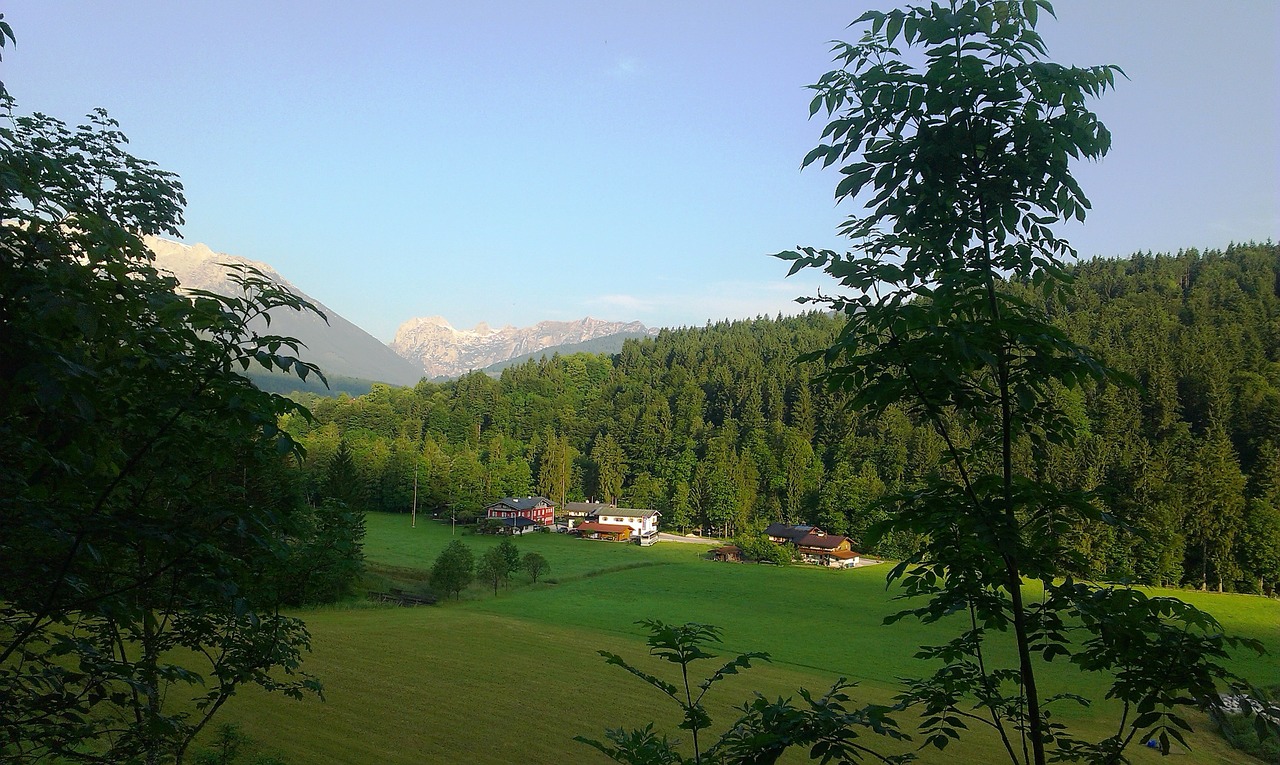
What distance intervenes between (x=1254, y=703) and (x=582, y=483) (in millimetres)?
88309

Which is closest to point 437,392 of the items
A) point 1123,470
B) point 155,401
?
point 1123,470

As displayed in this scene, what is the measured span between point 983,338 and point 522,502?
73.3 meters

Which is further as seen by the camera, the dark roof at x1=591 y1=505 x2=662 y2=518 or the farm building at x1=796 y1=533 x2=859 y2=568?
the dark roof at x1=591 y1=505 x2=662 y2=518

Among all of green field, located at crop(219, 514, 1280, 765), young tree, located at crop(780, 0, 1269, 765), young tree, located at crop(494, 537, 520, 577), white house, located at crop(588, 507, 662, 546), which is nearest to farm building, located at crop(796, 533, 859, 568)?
green field, located at crop(219, 514, 1280, 765)

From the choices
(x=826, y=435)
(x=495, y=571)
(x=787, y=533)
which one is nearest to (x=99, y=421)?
(x=495, y=571)

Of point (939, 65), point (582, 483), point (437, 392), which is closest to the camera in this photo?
point (939, 65)

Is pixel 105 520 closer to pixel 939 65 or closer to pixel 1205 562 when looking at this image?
pixel 939 65

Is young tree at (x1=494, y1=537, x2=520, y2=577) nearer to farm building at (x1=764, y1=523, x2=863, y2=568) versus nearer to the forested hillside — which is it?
the forested hillside

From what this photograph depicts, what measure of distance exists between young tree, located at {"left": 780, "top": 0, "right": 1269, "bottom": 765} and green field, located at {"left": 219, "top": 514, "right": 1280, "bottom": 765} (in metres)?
1.22

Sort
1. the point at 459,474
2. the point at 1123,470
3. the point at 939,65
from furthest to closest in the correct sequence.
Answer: the point at 459,474 → the point at 1123,470 → the point at 939,65

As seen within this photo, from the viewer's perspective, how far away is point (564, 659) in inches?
1040

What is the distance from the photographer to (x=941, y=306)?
9.06ft

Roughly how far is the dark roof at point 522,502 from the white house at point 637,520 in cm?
710

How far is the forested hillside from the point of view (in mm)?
54719
